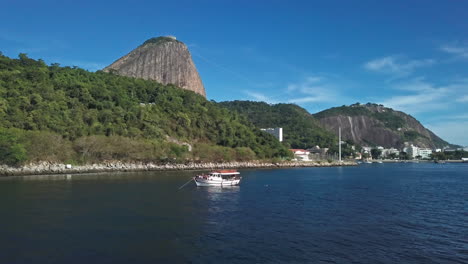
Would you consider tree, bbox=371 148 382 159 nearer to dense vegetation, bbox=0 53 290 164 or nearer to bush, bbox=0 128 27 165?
dense vegetation, bbox=0 53 290 164

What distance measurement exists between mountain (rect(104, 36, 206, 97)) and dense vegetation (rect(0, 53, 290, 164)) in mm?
19647

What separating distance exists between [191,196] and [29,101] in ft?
162

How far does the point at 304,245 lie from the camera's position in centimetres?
1609

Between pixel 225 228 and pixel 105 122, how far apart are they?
59.3m

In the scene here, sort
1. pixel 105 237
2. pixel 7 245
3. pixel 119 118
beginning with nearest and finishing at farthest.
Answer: pixel 7 245, pixel 105 237, pixel 119 118

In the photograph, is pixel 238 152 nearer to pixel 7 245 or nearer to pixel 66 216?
pixel 66 216

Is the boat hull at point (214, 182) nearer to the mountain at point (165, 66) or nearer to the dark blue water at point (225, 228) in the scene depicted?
the dark blue water at point (225, 228)

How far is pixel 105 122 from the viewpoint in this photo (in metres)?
71.8

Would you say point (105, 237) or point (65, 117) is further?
point (65, 117)

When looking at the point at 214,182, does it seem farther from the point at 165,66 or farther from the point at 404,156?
the point at 404,156

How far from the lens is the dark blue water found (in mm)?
14555

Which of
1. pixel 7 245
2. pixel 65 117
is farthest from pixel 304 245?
pixel 65 117

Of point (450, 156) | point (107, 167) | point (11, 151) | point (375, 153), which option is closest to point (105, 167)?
point (107, 167)

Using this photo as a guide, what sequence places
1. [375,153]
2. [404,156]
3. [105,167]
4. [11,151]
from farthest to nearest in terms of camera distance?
1. [404,156]
2. [375,153]
3. [105,167]
4. [11,151]
